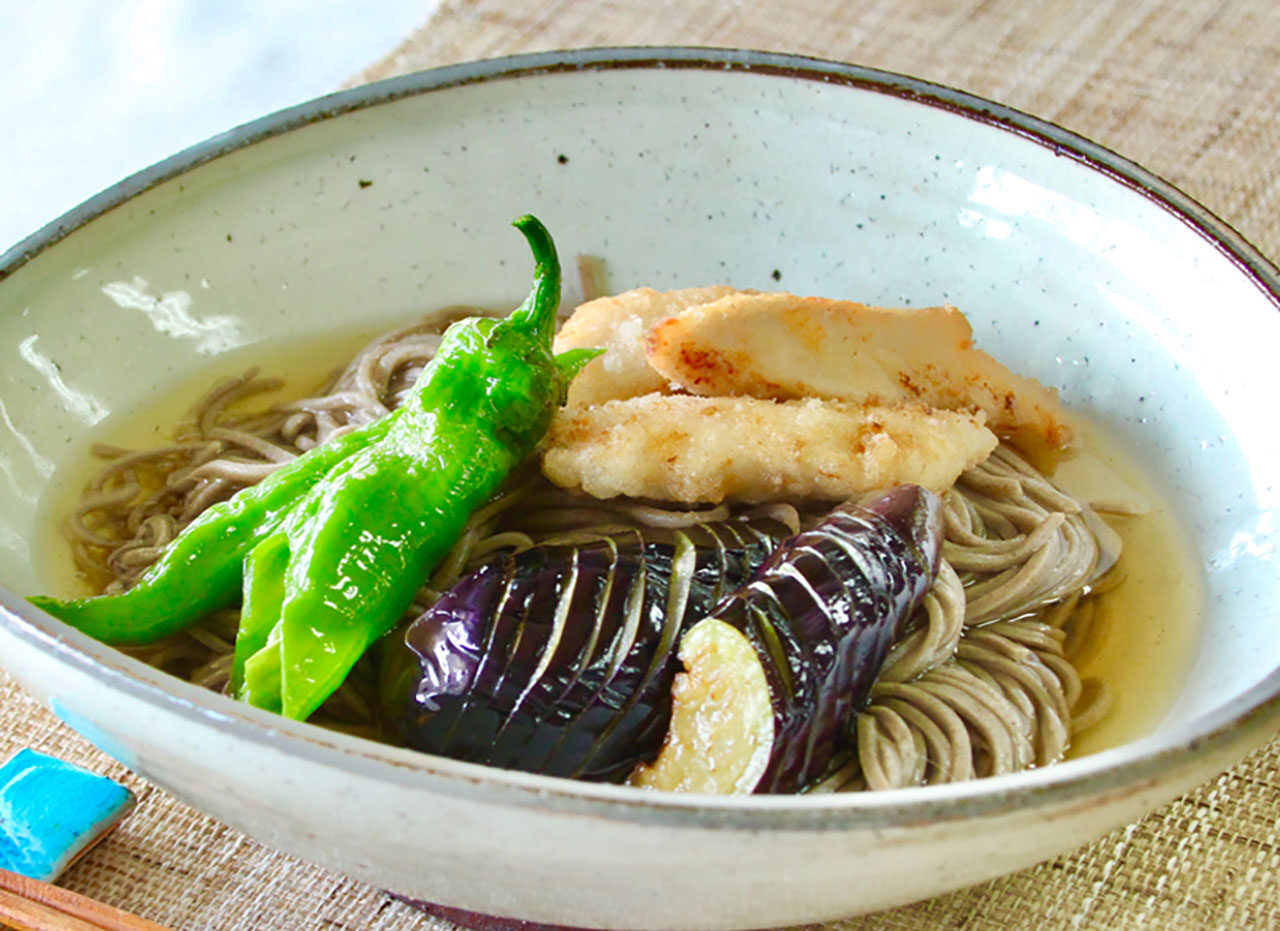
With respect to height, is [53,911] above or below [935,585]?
below

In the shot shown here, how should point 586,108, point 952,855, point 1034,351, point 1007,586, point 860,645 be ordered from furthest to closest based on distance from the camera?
point 586,108
point 1034,351
point 1007,586
point 860,645
point 952,855

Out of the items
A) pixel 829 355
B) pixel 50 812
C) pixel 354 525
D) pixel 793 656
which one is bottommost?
pixel 50 812

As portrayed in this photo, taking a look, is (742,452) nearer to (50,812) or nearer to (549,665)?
(549,665)

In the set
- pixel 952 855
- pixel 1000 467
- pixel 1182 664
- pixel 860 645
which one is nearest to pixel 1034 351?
pixel 1000 467

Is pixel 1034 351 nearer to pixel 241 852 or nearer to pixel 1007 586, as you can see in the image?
pixel 1007 586

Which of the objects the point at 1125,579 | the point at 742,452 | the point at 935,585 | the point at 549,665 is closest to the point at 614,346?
the point at 742,452

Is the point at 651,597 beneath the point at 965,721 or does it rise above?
above

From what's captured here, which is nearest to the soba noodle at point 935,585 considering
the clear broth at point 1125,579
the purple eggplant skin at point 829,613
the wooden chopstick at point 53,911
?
the clear broth at point 1125,579
